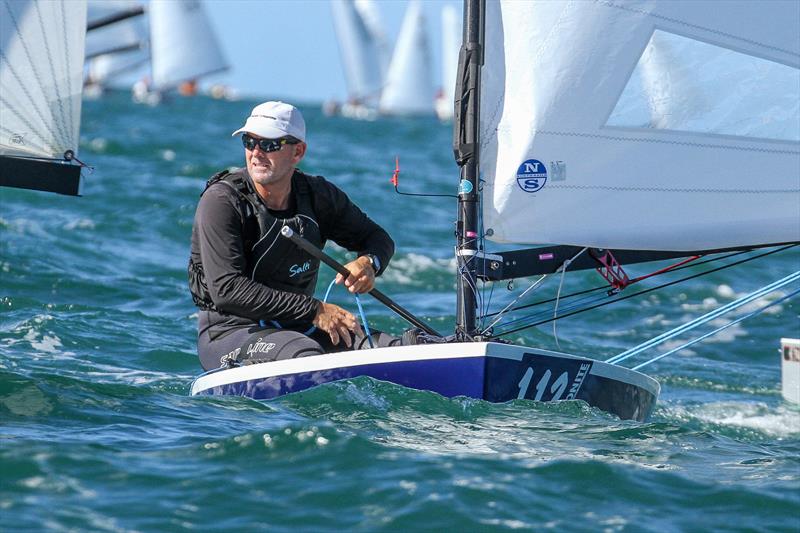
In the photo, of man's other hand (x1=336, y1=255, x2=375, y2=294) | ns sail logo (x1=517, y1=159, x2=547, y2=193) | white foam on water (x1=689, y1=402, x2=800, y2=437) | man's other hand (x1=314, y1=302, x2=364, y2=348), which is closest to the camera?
man's other hand (x1=314, y1=302, x2=364, y2=348)

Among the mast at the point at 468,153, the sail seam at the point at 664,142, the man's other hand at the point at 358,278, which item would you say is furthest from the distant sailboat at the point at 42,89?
the sail seam at the point at 664,142

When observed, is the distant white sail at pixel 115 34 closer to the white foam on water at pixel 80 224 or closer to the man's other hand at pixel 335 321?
the white foam on water at pixel 80 224

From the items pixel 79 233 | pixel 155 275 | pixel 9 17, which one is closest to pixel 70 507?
pixel 9 17

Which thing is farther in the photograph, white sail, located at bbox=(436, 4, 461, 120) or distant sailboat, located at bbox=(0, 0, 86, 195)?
white sail, located at bbox=(436, 4, 461, 120)

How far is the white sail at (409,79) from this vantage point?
2194 inches

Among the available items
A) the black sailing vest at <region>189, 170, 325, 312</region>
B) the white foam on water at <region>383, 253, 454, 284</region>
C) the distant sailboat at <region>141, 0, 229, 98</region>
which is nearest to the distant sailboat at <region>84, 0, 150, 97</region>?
the white foam on water at <region>383, 253, 454, 284</region>

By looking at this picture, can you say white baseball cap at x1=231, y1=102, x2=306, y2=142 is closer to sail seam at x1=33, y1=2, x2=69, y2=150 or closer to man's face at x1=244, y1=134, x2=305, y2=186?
man's face at x1=244, y1=134, x2=305, y2=186

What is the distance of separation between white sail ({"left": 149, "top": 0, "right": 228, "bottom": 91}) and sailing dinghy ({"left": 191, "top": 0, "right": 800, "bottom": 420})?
2611 cm

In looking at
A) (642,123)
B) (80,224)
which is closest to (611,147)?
(642,123)

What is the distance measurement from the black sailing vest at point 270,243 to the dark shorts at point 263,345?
16cm

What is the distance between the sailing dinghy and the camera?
16.6 ft

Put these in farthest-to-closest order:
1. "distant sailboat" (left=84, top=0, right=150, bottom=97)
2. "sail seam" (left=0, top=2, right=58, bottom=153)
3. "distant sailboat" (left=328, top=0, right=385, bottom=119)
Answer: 1. "distant sailboat" (left=328, top=0, right=385, bottom=119)
2. "distant sailboat" (left=84, top=0, right=150, bottom=97)
3. "sail seam" (left=0, top=2, right=58, bottom=153)

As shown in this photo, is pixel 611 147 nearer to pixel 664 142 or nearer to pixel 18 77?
pixel 664 142

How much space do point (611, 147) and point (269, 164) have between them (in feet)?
4.51
